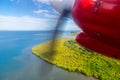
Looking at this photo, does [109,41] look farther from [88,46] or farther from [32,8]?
[32,8]

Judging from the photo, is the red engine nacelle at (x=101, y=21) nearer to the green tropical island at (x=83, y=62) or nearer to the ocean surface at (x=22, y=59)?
the ocean surface at (x=22, y=59)

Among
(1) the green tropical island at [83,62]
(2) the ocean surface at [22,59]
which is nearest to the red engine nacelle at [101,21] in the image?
(2) the ocean surface at [22,59]

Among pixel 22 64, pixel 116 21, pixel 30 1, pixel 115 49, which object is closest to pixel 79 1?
pixel 116 21

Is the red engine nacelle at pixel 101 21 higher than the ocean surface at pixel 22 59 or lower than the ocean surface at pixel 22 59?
higher

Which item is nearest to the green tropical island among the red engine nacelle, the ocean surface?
the ocean surface

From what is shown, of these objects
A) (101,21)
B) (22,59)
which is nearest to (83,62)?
(22,59)

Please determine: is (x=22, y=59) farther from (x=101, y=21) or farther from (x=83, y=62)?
(x=101, y=21)

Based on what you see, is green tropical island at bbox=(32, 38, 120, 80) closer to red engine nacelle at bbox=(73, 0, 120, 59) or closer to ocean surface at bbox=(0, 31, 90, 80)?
ocean surface at bbox=(0, 31, 90, 80)
